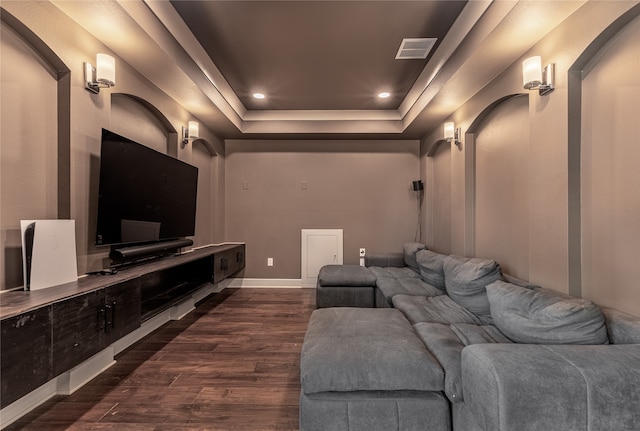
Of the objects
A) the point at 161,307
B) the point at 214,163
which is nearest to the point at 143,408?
the point at 161,307

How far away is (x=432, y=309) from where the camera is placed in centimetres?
225

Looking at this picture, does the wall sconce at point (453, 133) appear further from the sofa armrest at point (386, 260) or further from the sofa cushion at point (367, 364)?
the sofa cushion at point (367, 364)

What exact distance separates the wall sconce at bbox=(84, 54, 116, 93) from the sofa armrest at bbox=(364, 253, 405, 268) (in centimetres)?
345

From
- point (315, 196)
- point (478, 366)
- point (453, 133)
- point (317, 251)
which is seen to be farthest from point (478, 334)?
point (315, 196)

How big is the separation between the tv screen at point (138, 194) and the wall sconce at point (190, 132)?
1.48ft

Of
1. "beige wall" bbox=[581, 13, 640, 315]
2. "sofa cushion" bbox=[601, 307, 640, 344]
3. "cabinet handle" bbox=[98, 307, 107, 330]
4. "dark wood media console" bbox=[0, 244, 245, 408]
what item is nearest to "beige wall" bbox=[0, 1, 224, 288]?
"dark wood media console" bbox=[0, 244, 245, 408]

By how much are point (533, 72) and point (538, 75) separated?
37 millimetres

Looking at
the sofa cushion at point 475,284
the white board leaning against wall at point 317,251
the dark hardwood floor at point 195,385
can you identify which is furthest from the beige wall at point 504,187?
the white board leaning against wall at point 317,251

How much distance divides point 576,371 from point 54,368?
2.19 m

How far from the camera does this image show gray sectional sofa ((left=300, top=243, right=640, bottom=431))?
3.16ft

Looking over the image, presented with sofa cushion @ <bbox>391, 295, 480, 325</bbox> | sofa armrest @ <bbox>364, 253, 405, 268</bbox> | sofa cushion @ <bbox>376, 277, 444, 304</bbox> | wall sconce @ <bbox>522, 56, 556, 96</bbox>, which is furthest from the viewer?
sofa armrest @ <bbox>364, 253, 405, 268</bbox>

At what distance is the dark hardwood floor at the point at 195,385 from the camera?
1604 mm

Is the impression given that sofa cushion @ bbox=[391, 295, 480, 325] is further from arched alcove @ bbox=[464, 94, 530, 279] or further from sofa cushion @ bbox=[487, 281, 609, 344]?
arched alcove @ bbox=[464, 94, 530, 279]

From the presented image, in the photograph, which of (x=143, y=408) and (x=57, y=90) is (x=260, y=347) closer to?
(x=143, y=408)
